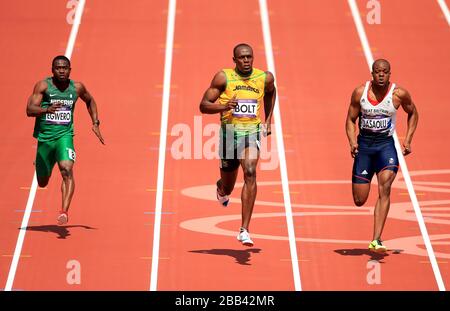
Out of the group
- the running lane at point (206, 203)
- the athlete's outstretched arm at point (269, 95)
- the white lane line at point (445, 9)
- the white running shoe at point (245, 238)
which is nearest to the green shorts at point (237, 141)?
the athlete's outstretched arm at point (269, 95)

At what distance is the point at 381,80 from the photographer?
572 inches

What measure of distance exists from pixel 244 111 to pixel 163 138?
5305mm

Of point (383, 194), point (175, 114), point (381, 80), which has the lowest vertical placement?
point (383, 194)

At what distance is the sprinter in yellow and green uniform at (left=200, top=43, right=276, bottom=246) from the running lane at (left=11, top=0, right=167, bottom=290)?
1428mm

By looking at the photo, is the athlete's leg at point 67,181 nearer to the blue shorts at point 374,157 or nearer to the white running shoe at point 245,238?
the white running shoe at point 245,238

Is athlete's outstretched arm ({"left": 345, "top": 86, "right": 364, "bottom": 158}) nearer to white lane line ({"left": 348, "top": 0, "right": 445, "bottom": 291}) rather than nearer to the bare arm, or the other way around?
white lane line ({"left": 348, "top": 0, "right": 445, "bottom": 291})

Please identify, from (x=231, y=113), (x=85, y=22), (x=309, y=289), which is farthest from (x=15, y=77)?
(x=309, y=289)

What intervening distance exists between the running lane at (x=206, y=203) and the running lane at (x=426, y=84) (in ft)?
6.08

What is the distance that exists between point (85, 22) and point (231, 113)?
1088cm

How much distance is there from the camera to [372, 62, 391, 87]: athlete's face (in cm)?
1446

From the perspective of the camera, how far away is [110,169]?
18.5m

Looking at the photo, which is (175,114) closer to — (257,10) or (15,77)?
(15,77)

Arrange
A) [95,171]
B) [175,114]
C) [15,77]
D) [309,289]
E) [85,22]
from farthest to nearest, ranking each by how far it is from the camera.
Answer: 1. [85,22]
2. [15,77]
3. [175,114]
4. [95,171]
5. [309,289]

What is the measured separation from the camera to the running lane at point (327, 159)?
46.8 ft
